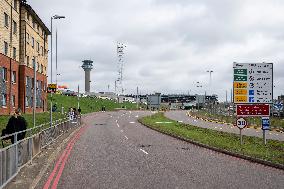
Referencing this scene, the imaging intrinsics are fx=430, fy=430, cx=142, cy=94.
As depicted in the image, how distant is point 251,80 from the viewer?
26.7 m

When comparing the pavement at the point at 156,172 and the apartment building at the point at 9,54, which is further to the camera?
the apartment building at the point at 9,54

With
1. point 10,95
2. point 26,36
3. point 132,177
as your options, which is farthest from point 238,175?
point 26,36

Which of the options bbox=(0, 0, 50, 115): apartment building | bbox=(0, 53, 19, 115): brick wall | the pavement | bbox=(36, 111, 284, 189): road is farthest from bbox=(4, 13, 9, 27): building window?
bbox=(36, 111, 284, 189): road

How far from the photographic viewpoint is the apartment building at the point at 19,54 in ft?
155

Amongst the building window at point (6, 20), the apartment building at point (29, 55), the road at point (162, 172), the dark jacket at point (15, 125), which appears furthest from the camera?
the apartment building at point (29, 55)

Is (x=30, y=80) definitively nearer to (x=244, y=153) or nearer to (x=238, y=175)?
(x=244, y=153)

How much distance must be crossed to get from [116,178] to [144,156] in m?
6.47

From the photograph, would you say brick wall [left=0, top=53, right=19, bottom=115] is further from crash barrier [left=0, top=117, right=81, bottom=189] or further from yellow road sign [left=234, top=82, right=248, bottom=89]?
yellow road sign [left=234, top=82, right=248, bottom=89]

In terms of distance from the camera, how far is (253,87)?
2677 centimetres

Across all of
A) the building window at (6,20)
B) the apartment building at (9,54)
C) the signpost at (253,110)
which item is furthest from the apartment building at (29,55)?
the signpost at (253,110)

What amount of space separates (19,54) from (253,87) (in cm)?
3738

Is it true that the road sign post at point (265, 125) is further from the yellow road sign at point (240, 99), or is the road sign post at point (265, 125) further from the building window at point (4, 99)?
the building window at point (4, 99)

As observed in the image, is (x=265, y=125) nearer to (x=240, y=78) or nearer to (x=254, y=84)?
(x=254, y=84)

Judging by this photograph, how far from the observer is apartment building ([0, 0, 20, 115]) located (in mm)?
46372
